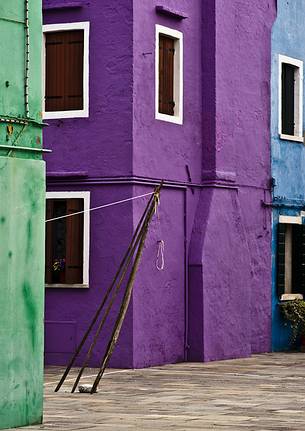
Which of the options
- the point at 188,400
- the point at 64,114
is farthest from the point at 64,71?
the point at 188,400

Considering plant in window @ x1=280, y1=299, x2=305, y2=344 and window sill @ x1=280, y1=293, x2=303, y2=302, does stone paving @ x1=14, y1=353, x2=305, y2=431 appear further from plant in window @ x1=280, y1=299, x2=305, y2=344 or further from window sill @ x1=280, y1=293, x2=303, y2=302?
window sill @ x1=280, y1=293, x2=303, y2=302

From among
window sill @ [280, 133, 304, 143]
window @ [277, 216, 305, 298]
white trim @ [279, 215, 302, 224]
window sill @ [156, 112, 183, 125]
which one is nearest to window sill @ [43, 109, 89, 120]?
window sill @ [156, 112, 183, 125]

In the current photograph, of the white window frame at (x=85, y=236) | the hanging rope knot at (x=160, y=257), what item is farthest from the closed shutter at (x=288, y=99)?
the white window frame at (x=85, y=236)

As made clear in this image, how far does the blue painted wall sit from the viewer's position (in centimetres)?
2694

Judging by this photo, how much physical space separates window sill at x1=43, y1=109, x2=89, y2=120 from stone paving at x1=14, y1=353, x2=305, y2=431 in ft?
13.4

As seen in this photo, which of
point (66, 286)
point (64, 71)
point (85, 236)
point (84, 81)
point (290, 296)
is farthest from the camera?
point (290, 296)

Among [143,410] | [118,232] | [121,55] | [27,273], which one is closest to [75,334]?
[118,232]

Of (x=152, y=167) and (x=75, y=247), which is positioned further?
(x=152, y=167)

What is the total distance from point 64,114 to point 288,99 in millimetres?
6200

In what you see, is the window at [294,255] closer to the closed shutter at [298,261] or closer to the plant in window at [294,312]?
the closed shutter at [298,261]

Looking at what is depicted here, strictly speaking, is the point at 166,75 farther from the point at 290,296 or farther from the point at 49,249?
the point at 290,296

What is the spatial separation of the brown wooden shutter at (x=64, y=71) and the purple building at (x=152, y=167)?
2 cm

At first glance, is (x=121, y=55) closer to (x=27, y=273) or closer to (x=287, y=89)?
(x=287, y=89)

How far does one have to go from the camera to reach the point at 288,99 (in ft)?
91.1
